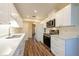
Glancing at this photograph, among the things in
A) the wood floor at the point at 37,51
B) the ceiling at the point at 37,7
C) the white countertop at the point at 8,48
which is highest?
the ceiling at the point at 37,7

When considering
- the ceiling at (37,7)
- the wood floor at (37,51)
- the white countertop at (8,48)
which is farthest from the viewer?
the ceiling at (37,7)

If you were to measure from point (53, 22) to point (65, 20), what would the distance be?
4.00 ft

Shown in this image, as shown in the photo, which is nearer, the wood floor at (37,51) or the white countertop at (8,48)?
the white countertop at (8,48)

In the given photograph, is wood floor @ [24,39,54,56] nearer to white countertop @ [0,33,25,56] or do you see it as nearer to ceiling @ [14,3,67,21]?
ceiling @ [14,3,67,21]

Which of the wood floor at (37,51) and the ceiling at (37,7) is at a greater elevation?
the ceiling at (37,7)

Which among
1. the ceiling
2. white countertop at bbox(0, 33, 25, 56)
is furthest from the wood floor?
white countertop at bbox(0, 33, 25, 56)

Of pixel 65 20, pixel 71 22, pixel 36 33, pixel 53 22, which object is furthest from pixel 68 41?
pixel 36 33

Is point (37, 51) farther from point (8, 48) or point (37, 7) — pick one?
point (8, 48)

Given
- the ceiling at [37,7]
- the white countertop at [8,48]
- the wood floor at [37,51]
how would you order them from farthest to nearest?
the ceiling at [37,7]
the wood floor at [37,51]
the white countertop at [8,48]

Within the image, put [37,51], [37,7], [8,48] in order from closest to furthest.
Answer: [8,48] < [37,51] < [37,7]

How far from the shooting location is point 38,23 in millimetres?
8172

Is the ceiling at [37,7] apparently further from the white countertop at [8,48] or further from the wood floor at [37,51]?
the white countertop at [8,48]

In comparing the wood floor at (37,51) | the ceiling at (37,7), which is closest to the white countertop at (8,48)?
the wood floor at (37,51)

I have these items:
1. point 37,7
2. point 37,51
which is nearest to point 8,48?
point 37,51
